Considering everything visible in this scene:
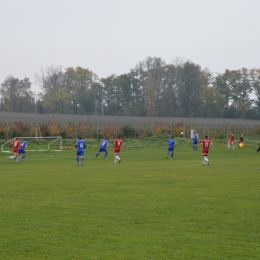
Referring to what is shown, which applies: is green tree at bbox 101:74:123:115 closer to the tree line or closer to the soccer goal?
the tree line

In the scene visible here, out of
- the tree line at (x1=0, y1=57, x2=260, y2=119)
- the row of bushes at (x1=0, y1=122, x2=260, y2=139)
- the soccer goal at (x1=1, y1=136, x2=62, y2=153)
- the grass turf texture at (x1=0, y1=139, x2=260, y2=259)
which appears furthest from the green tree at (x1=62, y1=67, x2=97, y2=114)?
the grass turf texture at (x1=0, y1=139, x2=260, y2=259)

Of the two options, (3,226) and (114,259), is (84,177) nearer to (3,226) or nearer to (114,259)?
(3,226)

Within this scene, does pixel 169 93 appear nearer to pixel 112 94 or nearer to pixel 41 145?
pixel 112 94

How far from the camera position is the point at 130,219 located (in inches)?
498

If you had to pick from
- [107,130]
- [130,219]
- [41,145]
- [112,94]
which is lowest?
[41,145]

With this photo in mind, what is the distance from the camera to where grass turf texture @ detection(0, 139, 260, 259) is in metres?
9.59

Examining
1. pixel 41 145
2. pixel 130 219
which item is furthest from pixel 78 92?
pixel 130 219

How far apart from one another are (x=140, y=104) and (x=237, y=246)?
11688 cm

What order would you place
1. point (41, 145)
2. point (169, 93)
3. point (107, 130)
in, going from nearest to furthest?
point (41, 145) < point (107, 130) < point (169, 93)

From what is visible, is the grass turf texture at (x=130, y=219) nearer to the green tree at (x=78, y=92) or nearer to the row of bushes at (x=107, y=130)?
the row of bushes at (x=107, y=130)

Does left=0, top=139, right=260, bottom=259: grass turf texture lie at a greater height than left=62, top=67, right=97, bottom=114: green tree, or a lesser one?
lesser

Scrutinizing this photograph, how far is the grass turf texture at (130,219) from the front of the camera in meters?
9.59

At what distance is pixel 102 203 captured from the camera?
15.3 m

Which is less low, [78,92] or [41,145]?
[78,92]
